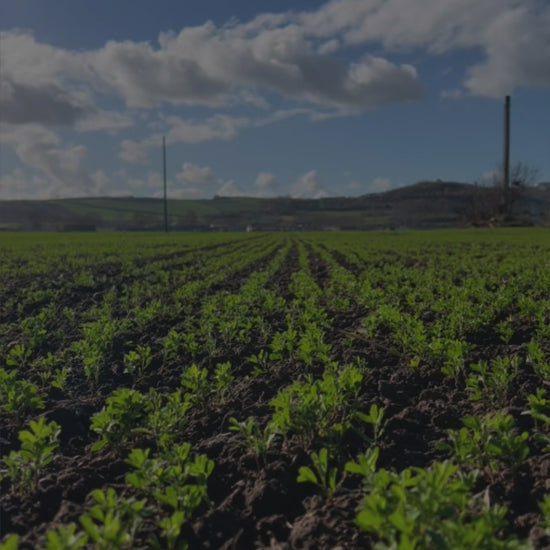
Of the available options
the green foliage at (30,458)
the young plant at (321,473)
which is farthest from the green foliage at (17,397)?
the young plant at (321,473)

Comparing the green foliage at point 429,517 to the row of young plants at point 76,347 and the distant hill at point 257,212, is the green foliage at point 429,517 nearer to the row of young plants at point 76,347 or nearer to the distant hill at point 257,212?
the row of young plants at point 76,347

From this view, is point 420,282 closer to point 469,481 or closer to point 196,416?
point 196,416

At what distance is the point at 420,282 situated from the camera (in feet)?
32.4

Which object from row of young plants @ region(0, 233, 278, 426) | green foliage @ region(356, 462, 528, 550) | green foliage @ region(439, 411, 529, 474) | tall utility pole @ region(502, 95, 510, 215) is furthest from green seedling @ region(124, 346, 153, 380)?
tall utility pole @ region(502, 95, 510, 215)

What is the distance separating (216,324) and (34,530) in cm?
438

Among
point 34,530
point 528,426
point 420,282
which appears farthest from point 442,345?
point 420,282

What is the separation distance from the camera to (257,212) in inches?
5645

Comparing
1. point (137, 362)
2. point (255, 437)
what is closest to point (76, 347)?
point (137, 362)

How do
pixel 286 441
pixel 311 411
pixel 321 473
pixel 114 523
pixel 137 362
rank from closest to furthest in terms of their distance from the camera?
pixel 114 523
pixel 321 473
pixel 311 411
pixel 286 441
pixel 137 362

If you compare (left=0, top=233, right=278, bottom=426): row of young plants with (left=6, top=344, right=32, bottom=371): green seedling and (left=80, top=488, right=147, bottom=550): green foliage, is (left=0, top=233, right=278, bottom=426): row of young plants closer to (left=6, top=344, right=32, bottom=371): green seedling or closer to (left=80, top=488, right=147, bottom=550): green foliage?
(left=6, top=344, right=32, bottom=371): green seedling

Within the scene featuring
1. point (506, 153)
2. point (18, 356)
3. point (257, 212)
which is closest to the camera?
point (18, 356)

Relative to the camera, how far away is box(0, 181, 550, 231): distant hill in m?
116

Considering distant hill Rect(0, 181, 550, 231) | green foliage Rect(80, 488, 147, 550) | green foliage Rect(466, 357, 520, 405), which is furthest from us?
distant hill Rect(0, 181, 550, 231)

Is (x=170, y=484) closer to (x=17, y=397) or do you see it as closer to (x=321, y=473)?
(x=321, y=473)
